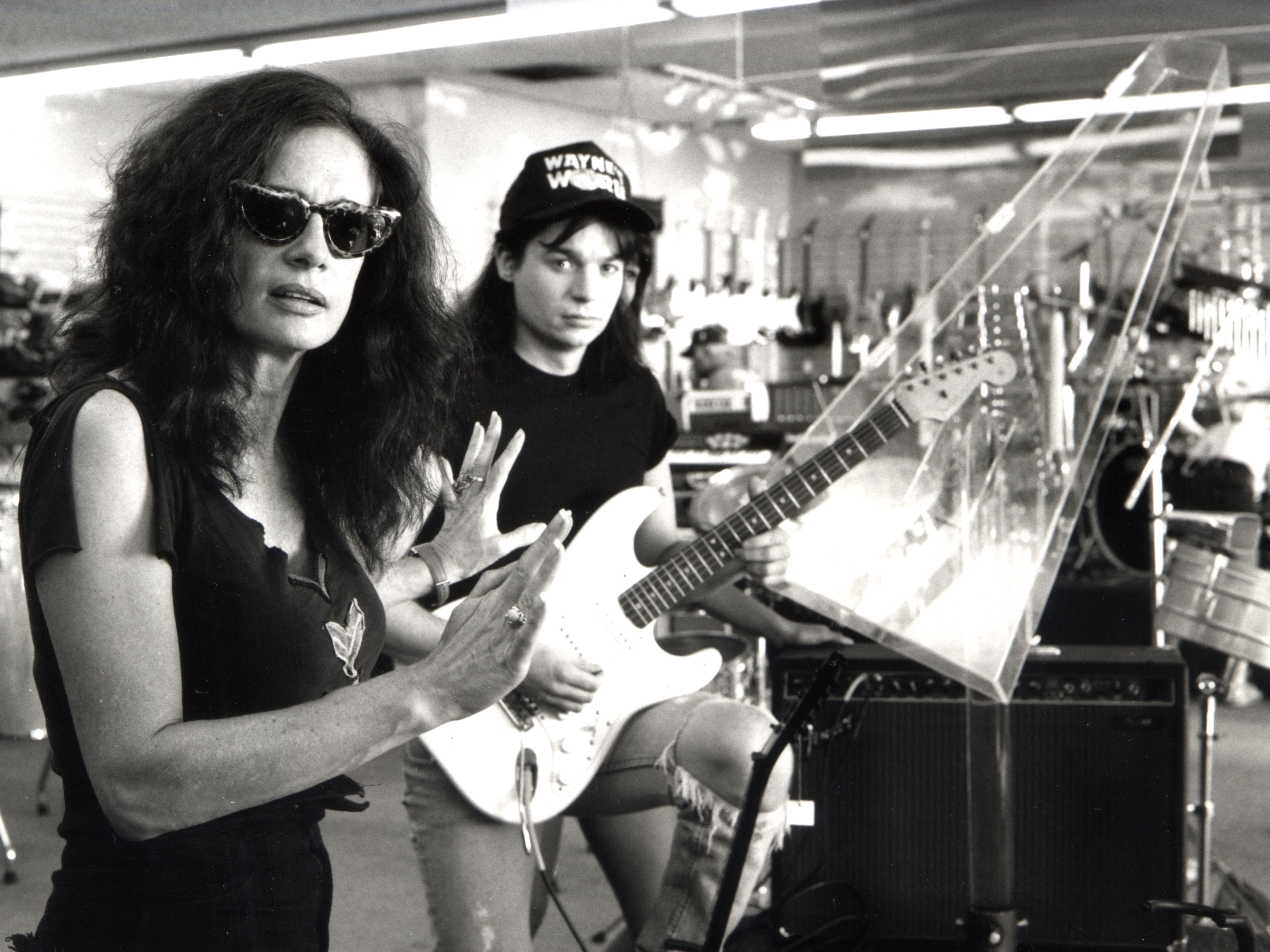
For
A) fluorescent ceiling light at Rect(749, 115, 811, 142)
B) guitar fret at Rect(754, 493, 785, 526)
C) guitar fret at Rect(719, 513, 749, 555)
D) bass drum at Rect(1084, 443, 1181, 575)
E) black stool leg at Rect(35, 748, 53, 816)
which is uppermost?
fluorescent ceiling light at Rect(749, 115, 811, 142)

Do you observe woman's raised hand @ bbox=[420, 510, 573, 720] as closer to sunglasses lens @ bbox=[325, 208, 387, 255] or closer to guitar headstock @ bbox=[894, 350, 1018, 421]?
sunglasses lens @ bbox=[325, 208, 387, 255]

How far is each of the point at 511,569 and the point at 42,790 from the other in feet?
8.55

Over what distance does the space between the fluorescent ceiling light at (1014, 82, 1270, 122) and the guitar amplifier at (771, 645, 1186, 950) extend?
90 cm

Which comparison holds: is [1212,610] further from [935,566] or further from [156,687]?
[156,687]

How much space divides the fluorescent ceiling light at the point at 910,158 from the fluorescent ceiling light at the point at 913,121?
0.54ft

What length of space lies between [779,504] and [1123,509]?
3302 mm

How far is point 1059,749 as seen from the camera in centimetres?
224

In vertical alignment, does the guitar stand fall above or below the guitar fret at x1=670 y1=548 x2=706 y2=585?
below

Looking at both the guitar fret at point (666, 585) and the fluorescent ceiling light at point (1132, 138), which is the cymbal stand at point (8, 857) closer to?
the guitar fret at point (666, 585)

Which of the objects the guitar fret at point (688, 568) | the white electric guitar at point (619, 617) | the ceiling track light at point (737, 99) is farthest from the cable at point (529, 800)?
the ceiling track light at point (737, 99)

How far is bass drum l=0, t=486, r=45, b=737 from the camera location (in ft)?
6.41

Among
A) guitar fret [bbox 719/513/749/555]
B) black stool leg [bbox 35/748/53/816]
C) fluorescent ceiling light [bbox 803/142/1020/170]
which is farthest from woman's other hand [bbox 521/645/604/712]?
fluorescent ceiling light [bbox 803/142/1020/170]

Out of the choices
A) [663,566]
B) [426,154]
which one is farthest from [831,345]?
[426,154]

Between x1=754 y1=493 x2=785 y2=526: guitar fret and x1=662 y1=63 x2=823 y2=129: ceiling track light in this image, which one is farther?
x1=662 y1=63 x2=823 y2=129: ceiling track light
